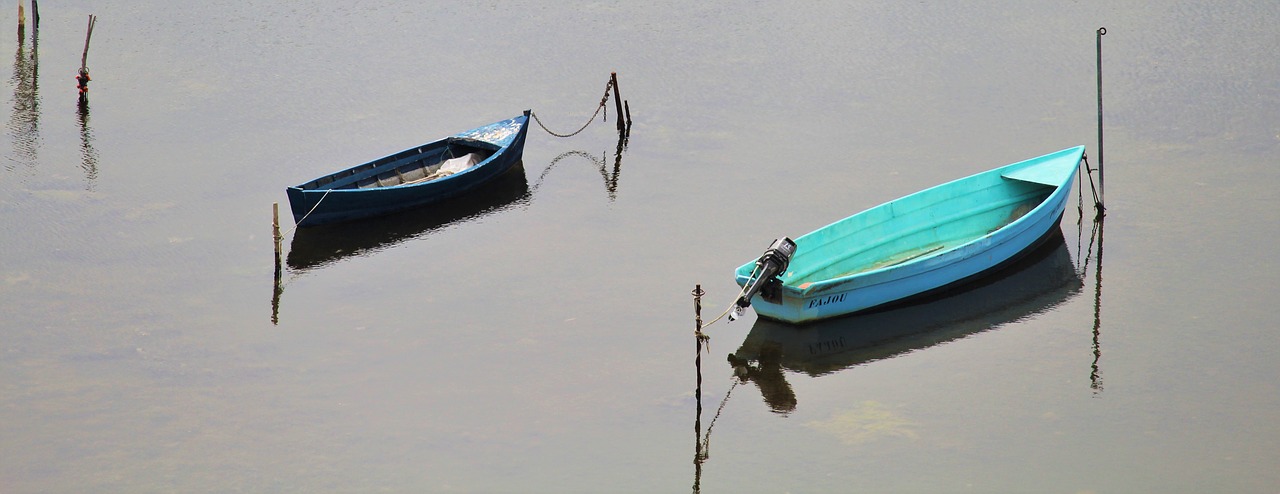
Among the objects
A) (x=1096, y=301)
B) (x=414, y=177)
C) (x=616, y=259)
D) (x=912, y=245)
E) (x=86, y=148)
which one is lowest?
(x=1096, y=301)

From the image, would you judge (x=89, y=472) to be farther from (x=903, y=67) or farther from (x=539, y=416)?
(x=903, y=67)

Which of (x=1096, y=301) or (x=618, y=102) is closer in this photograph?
(x=1096, y=301)

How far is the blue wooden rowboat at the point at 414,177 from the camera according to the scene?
94.0 ft

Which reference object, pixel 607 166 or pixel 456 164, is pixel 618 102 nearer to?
pixel 607 166

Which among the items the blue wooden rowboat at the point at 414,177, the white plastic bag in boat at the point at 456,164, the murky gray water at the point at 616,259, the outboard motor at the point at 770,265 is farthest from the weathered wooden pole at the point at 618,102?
the outboard motor at the point at 770,265

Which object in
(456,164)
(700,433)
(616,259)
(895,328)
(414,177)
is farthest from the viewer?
(456,164)

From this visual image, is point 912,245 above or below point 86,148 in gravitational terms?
below

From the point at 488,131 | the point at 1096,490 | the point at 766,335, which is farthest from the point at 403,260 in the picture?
the point at 1096,490

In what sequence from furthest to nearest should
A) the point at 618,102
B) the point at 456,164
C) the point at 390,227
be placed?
the point at 618,102, the point at 456,164, the point at 390,227

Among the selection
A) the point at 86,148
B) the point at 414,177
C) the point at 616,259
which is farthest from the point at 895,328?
the point at 86,148

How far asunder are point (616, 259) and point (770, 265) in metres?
5.07

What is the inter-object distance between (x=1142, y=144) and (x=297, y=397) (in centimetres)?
2082

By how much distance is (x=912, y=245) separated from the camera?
26781 millimetres

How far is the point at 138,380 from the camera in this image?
23.0 meters
